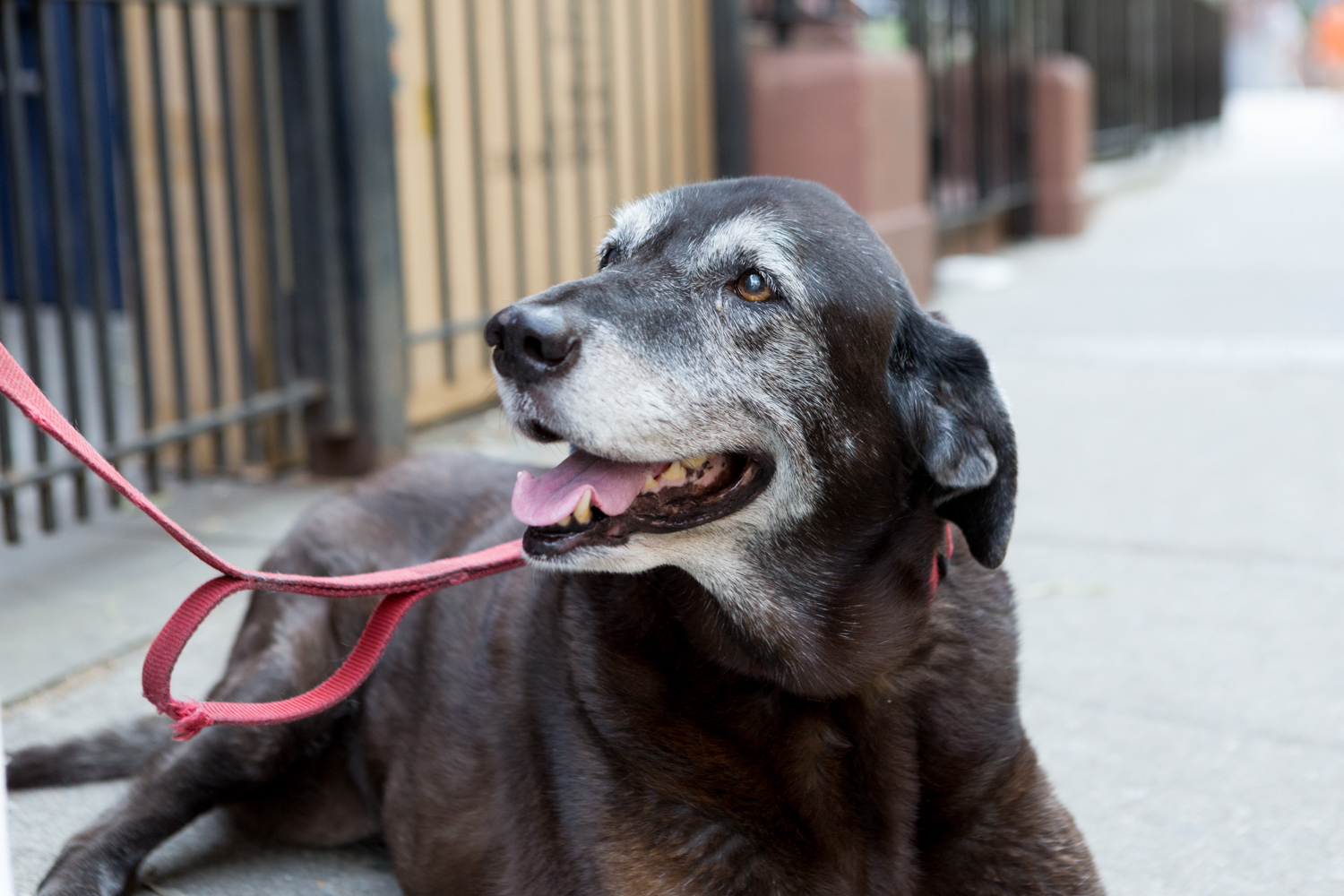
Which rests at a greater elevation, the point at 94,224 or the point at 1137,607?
the point at 94,224

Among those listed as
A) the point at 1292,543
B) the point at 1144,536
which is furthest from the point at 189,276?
the point at 1292,543

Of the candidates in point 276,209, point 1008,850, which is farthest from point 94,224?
point 1008,850

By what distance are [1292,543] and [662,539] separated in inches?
132

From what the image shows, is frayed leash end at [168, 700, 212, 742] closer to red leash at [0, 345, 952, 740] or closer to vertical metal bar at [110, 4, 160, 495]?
red leash at [0, 345, 952, 740]

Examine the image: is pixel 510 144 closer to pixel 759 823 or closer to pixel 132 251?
pixel 132 251

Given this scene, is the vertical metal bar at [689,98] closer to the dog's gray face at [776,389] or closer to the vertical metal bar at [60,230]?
the vertical metal bar at [60,230]

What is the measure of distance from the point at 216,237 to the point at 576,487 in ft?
12.7

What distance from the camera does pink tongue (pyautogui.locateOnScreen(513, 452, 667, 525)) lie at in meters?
2.37

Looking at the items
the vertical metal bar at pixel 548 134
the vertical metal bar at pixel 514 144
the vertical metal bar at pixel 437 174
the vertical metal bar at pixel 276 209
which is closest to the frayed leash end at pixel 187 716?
the vertical metal bar at pixel 276 209

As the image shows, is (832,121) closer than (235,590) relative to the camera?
No

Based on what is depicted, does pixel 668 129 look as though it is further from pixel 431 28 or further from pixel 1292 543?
pixel 1292 543

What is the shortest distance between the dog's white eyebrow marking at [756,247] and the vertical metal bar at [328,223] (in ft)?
10.8

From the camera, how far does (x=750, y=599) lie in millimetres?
2490

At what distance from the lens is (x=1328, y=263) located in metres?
11.0
